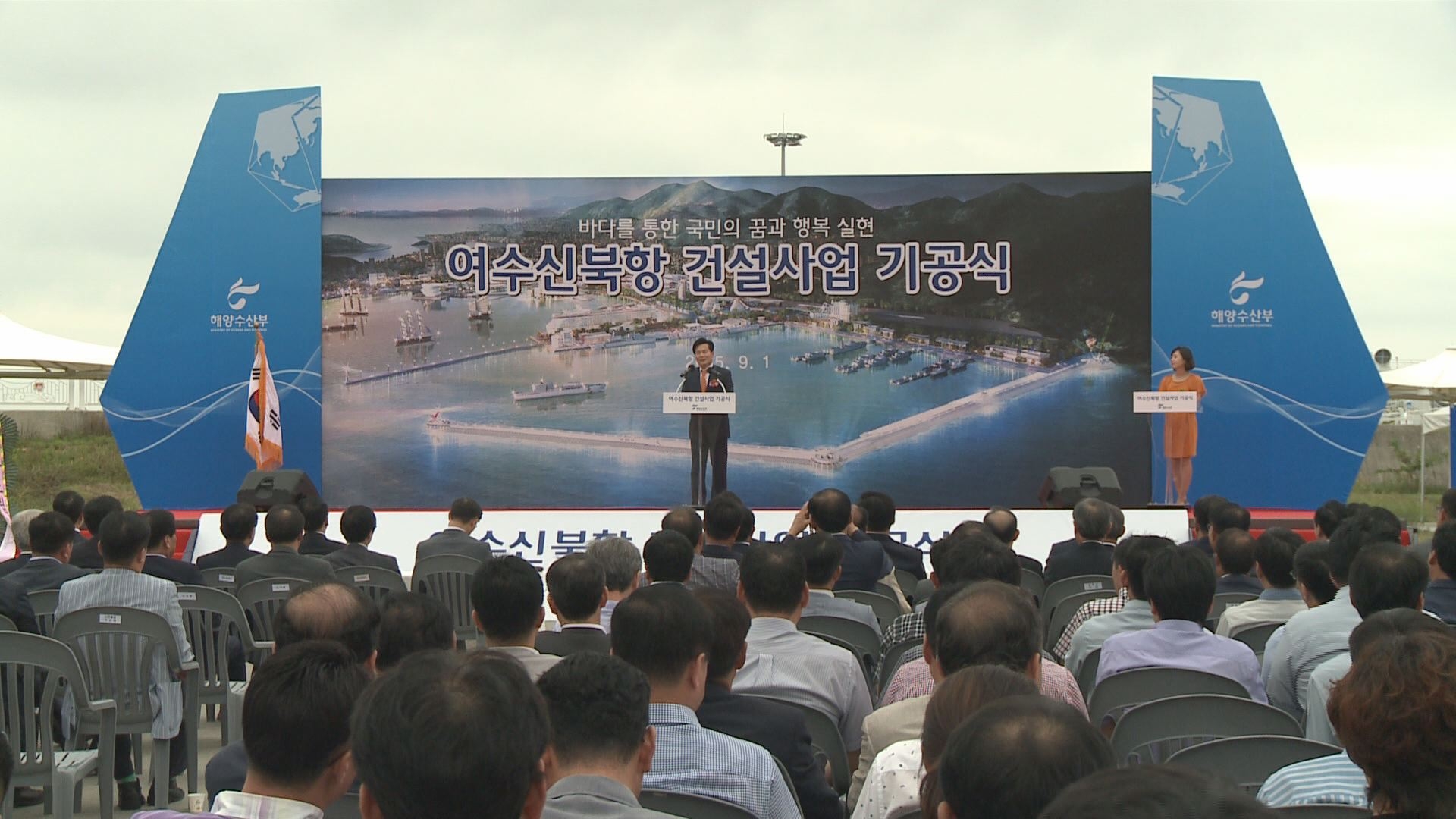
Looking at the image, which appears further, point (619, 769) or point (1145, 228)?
point (1145, 228)

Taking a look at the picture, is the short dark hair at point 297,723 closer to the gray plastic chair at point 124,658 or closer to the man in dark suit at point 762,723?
the man in dark suit at point 762,723

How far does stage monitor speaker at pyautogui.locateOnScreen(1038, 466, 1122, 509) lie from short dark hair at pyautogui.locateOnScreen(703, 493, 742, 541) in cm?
417

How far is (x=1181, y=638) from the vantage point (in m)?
3.28

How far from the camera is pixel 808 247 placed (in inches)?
451

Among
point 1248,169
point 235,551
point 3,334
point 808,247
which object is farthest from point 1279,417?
point 3,334

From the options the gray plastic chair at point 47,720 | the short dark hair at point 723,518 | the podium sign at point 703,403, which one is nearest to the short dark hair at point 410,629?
the gray plastic chair at point 47,720

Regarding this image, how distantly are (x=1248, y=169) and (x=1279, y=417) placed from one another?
213 centimetres

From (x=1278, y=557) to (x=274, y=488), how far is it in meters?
7.17

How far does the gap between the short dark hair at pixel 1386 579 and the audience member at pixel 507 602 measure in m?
1.97

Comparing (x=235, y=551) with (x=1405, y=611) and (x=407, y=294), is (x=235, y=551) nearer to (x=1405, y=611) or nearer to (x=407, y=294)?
(x=1405, y=611)

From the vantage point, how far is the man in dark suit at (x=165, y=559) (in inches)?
193

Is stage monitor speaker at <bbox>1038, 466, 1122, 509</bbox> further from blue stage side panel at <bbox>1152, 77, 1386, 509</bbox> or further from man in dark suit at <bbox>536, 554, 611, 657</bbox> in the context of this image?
man in dark suit at <bbox>536, 554, 611, 657</bbox>

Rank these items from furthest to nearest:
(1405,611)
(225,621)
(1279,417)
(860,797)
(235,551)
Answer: (1279,417) → (235,551) → (225,621) → (1405,611) → (860,797)

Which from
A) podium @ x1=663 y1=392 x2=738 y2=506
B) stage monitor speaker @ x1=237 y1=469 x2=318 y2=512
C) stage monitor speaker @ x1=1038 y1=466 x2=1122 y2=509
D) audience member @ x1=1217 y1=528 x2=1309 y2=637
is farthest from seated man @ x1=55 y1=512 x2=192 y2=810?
stage monitor speaker @ x1=1038 y1=466 x2=1122 y2=509
